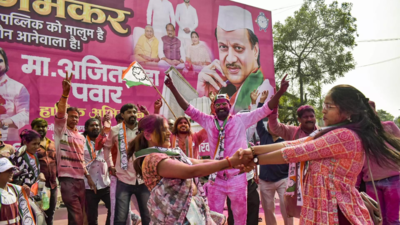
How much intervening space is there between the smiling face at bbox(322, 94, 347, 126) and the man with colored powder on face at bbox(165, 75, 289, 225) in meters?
1.54

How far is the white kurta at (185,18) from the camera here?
401 inches

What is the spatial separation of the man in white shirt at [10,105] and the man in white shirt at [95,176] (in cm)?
311

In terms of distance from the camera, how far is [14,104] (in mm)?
7340

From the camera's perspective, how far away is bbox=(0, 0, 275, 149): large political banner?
747 cm

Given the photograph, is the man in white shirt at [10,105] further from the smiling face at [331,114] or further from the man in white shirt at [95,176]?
the smiling face at [331,114]

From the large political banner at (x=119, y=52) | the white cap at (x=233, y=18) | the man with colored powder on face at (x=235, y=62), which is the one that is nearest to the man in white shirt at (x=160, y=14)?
the large political banner at (x=119, y=52)

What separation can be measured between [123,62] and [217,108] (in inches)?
221

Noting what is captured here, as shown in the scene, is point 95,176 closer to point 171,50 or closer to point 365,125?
point 365,125

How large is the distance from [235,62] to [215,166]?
9.68 m

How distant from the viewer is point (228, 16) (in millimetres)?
11438

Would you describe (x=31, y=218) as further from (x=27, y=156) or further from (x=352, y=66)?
(x=352, y=66)

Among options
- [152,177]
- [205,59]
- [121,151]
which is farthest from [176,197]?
[205,59]

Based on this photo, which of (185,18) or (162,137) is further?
(185,18)

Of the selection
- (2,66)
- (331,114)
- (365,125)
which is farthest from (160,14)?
(365,125)
